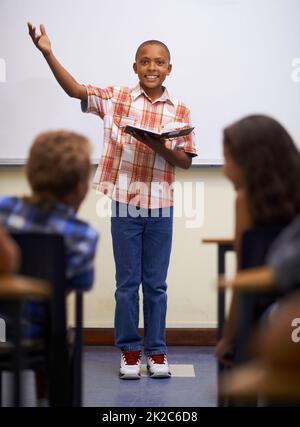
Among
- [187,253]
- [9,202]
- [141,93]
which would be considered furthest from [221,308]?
[187,253]

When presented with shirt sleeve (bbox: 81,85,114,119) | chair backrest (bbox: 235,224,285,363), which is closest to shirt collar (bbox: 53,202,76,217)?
chair backrest (bbox: 235,224,285,363)

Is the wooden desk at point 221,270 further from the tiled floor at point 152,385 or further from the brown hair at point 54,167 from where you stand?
the tiled floor at point 152,385

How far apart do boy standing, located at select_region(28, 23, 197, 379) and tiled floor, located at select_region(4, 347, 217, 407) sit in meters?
0.11

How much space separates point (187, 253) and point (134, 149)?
41.9 inches

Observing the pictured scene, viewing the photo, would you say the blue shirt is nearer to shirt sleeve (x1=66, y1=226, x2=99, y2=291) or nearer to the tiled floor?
shirt sleeve (x1=66, y1=226, x2=99, y2=291)

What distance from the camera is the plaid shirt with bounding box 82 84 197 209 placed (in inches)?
132

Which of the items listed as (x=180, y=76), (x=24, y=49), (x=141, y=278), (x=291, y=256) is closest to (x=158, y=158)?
(x=141, y=278)

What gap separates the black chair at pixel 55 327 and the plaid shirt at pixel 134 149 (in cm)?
135

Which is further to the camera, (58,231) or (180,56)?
(180,56)

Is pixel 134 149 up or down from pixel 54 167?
up

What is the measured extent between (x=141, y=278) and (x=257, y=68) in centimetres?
139

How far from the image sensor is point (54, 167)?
1.98 m

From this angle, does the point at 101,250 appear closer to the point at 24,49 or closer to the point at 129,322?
the point at 129,322

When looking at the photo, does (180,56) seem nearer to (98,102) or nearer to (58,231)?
(98,102)
